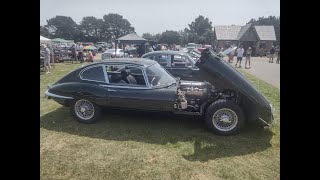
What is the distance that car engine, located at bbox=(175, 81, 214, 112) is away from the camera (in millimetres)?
5301

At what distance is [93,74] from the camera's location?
18.6 feet

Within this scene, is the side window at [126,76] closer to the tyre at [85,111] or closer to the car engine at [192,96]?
the tyre at [85,111]

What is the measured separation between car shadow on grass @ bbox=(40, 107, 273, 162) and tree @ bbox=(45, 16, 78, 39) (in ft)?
281

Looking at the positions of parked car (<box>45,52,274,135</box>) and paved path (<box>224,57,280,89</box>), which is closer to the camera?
parked car (<box>45,52,274,135</box>)

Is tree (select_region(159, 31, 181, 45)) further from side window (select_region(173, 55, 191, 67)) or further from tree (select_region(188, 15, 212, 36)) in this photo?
side window (select_region(173, 55, 191, 67))

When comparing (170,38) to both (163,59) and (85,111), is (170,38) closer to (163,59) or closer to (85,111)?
(163,59)

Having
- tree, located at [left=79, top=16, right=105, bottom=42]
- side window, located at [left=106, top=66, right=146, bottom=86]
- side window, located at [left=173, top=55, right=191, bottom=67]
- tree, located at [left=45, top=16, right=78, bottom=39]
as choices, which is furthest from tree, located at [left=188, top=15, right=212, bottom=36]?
side window, located at [left=106, top=66, right=146, bottom=86]

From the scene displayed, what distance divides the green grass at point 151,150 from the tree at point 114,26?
310ft

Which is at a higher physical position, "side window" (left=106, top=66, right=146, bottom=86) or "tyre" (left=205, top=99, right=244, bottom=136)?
"side window" (left=106, top=66, right=146, bottom=86)

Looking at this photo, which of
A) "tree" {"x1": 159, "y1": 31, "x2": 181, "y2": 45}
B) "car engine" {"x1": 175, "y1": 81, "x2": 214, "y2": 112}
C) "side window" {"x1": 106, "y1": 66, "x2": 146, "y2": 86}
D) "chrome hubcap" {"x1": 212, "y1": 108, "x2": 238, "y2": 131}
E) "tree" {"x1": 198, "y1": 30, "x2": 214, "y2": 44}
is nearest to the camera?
"chrome hubcap" {"x1": 212, "y1": 108, "x2": 238, "y2": 131}

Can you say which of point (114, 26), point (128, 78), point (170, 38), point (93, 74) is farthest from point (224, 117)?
point (114, 26)

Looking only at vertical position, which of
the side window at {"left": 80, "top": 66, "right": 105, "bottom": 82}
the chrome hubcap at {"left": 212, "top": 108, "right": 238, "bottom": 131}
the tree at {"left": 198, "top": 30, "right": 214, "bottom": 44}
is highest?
the tree at {"left": 198, "top": 30, "right": 214, "bottom": 44}
